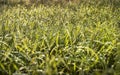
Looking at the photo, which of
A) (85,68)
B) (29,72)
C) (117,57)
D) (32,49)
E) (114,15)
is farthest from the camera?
(114,15)

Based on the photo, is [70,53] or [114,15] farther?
[114,15]

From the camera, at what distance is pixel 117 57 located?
7.66 feet

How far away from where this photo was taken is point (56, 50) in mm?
2516

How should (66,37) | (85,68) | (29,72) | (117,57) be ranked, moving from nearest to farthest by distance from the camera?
(29,72), (85,68), (117,57), (66,37)

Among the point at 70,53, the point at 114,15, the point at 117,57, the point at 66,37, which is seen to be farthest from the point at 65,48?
the point at 114,15

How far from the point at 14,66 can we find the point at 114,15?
2670mm

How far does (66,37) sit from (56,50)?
1.07 feet

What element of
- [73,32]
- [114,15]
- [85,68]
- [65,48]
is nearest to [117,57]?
[85,68]

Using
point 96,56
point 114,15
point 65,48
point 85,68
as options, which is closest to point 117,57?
point 96,56

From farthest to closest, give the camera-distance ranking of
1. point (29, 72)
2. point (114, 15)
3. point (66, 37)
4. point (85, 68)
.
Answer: point (114, 15), point (66, 37), point (85, 68), point (29, 72)

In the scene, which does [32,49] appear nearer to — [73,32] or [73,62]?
[73,62]

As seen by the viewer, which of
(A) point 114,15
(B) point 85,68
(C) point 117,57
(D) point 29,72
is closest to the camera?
(D) point 29,72

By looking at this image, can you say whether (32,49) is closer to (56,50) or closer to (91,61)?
(56,50)

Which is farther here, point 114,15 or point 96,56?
point 114,15
